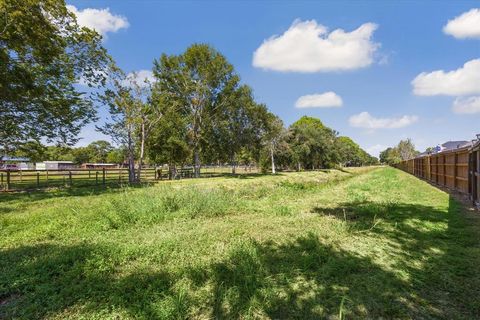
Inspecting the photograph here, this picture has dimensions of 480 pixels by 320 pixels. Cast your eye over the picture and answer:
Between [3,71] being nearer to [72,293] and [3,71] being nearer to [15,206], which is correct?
[15,206]

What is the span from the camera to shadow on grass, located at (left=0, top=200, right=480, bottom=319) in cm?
291

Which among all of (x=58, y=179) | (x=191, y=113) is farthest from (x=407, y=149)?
(x=58, y=179)

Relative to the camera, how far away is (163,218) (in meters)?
7.18

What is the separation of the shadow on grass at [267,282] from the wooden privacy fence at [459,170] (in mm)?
4278

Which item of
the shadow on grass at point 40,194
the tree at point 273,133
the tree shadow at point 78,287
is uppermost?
the tree at point 273,133

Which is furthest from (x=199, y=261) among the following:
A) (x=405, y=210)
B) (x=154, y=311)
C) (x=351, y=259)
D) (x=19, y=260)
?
(x=405, y=210)

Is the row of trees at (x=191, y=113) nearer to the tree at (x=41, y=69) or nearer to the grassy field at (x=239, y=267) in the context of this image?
the tree at (x=41, y=69)

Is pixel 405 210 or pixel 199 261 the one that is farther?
pixel 405 210

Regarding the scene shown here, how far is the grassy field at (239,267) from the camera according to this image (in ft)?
9.70

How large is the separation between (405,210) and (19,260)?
915cm

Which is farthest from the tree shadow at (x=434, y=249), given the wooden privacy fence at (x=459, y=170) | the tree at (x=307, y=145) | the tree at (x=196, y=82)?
the tree at (x=307, y=145)

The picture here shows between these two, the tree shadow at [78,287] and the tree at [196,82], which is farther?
the tree at [196,82]

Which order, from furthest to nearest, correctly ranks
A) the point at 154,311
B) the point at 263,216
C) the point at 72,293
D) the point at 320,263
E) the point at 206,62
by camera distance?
1. the point at 206,62
2. the point at 263,216
3. the point at 320,263
4. the point at 72,293
5. the point at 154,311

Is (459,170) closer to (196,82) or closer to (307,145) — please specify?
(196,82)
